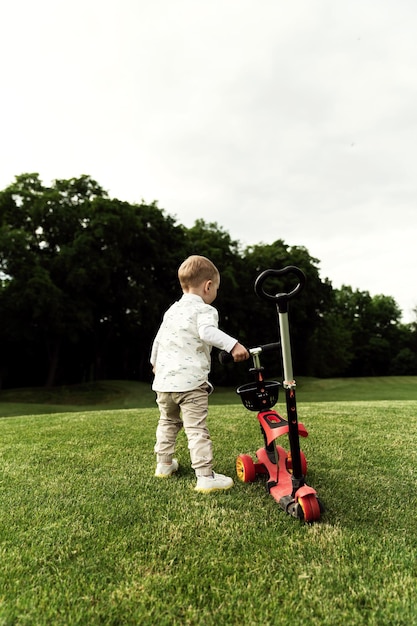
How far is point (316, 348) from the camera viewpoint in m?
40.6

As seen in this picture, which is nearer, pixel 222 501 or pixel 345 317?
pixel 222 501

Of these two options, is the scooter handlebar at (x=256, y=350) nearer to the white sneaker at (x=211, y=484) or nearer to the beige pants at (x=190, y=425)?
the beige pants at (x=190, y=425)

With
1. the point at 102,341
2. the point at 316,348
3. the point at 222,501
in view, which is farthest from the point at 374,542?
the point at 316,348

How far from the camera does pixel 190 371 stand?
3.39 meters

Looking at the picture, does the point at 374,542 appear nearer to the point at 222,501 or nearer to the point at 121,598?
the point at 222,501

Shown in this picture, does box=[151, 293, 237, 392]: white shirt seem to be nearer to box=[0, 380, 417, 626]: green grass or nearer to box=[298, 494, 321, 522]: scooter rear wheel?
box=[0, 380, 417, 626]: green grass

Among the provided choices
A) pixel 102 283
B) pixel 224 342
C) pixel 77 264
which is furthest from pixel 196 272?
pixel 102 283

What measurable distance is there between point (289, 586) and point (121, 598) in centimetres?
71

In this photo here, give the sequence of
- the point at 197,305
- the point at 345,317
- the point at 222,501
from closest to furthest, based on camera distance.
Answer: the point at 222,501 < the point at 197,305 < the point at 345,317

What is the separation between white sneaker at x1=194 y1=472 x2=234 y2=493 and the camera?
10.3 feet

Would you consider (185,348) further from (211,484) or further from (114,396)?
(114,396)

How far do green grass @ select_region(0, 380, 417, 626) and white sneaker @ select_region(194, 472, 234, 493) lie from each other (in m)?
0.09

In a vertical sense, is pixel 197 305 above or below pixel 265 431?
above

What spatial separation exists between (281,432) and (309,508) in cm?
50
